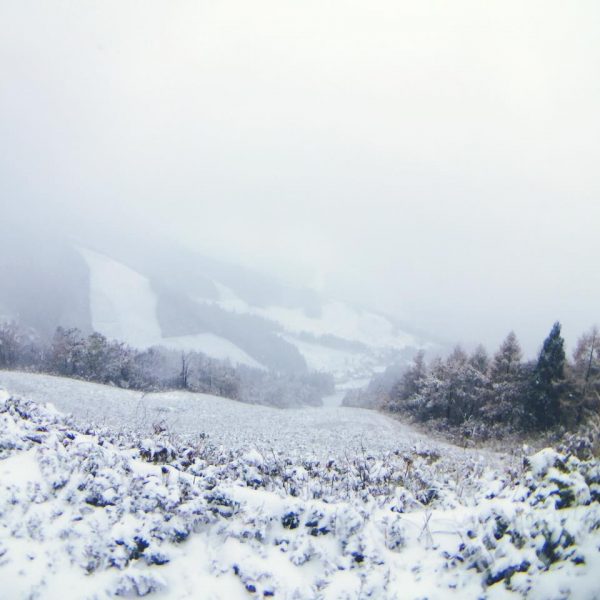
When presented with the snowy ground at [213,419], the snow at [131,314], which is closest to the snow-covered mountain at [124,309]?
the snow at [131,314]

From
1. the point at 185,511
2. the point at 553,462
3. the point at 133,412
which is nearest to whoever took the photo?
the point at 185,511

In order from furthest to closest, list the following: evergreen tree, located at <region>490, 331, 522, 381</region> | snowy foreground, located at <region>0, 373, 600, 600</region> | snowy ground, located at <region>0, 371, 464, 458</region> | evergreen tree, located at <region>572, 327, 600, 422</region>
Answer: evergreen tree, located at <region>490, 331, 522, 381</region>, evergreen tree, located at <region>572, 327, 600, 422</region>, snowy ground, located at <region>0, 371, 464, 458</region>, snowy foreground, located at <region>0, 373, 600, 600</region>

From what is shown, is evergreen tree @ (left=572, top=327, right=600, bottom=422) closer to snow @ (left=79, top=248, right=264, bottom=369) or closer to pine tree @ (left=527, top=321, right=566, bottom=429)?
pine tree @ (left=527, top=321, right=566, bottom=429)

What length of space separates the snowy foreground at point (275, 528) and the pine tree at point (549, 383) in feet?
80.6

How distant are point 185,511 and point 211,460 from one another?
93.5 inches

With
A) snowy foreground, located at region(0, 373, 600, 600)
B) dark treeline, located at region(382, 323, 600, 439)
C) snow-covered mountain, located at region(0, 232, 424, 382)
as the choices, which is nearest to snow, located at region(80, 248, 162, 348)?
snow-covered mountain, located at region(0, 232, 424, 382)

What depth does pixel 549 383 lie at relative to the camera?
1126 inches

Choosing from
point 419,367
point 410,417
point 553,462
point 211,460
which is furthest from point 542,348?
point 211,460

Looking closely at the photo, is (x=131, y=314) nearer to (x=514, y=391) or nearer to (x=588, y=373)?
(x=514, y=391)

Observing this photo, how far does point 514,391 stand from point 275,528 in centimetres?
2960

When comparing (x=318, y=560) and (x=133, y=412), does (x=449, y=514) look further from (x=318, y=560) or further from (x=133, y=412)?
(x=133, y=412)

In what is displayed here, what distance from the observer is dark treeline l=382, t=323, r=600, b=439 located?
92.3 feet

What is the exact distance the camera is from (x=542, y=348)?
28953 mm

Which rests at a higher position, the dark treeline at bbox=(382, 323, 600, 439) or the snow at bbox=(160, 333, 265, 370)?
the dark treeline at bbox=(382, 323, 600, 439)
